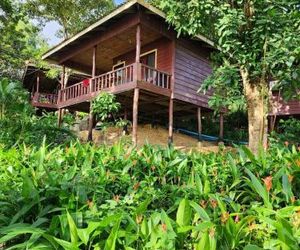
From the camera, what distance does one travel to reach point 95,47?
15.2 meters

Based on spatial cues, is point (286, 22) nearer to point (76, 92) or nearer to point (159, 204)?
point (159, 204)

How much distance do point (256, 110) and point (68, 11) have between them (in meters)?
22.6

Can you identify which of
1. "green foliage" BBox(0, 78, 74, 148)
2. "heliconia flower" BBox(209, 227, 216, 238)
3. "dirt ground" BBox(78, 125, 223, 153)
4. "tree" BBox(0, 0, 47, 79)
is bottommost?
"heliconia flower" BBox(209, 227, 216, 238)

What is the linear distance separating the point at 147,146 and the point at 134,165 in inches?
29.0

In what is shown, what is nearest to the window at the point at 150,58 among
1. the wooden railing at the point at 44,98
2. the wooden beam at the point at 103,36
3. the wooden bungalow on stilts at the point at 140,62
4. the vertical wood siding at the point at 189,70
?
the wooden bungalow on stilts at the point at 140,62

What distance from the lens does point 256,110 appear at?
280 inches

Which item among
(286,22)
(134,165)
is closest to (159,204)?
(134,165)

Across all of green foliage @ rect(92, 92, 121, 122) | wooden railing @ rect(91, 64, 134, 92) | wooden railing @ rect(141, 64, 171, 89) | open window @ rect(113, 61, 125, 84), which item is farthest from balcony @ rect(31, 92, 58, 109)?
green foliage @ rect(92, 92, 121, 122)

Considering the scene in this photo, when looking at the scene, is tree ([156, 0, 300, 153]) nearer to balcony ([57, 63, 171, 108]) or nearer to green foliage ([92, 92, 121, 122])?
balcony ([57, 63, 171, 108])

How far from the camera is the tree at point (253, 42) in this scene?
6.46 meters

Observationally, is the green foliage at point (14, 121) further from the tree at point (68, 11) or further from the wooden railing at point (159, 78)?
the tree at point (68, 11)

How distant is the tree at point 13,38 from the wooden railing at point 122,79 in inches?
369

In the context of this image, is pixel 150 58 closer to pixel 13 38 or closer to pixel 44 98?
pixel 44 98

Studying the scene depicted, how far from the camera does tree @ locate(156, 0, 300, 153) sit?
6.46 m
